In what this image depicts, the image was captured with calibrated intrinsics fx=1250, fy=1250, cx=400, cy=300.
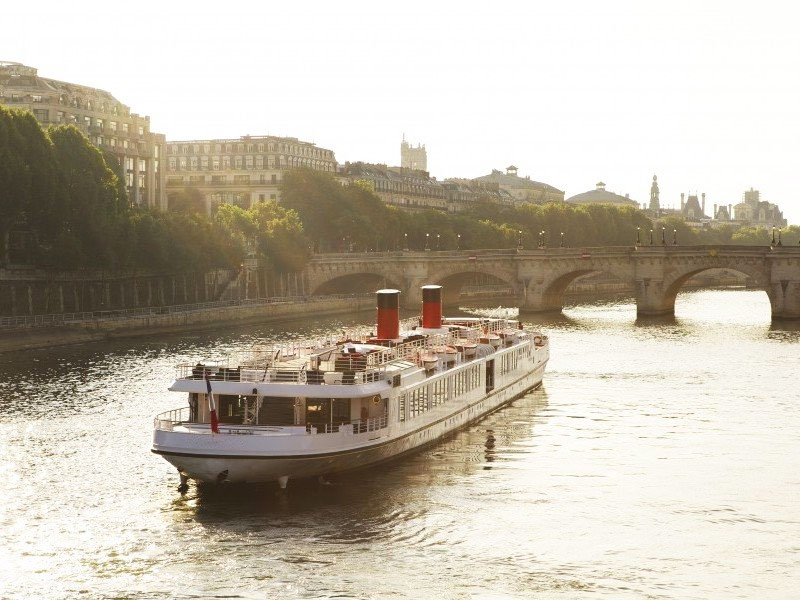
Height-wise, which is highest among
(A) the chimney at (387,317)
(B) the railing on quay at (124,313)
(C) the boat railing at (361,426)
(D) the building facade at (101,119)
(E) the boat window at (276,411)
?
(D) the building facade at (101,119)

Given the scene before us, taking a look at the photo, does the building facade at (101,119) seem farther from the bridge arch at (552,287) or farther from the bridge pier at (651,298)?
the bridge pier at (651,298)

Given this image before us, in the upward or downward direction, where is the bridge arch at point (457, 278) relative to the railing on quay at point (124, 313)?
upward

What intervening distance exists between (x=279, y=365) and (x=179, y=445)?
739cm

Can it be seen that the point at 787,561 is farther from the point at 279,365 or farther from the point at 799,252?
the point at 799,252

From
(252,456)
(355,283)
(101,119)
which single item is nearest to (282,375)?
(252,456)

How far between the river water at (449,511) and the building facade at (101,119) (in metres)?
79.8

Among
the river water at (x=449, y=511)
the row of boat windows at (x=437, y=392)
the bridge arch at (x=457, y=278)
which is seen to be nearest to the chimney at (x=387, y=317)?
the row of boat windows at (x=437, y=392)

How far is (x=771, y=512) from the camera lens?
41656mm

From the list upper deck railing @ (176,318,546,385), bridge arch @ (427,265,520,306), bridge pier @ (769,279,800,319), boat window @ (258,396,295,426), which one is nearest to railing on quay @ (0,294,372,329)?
bridge arch @ (427,265,520,306)

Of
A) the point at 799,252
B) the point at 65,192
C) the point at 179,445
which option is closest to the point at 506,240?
the point at 799,252

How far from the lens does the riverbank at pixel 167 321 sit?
8620 cm

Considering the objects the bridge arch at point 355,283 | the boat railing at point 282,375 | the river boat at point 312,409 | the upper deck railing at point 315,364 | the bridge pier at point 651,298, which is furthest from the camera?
the bridge arch at point 355,283

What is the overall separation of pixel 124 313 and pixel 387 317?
5066cm

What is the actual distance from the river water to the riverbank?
19634 millimetres
